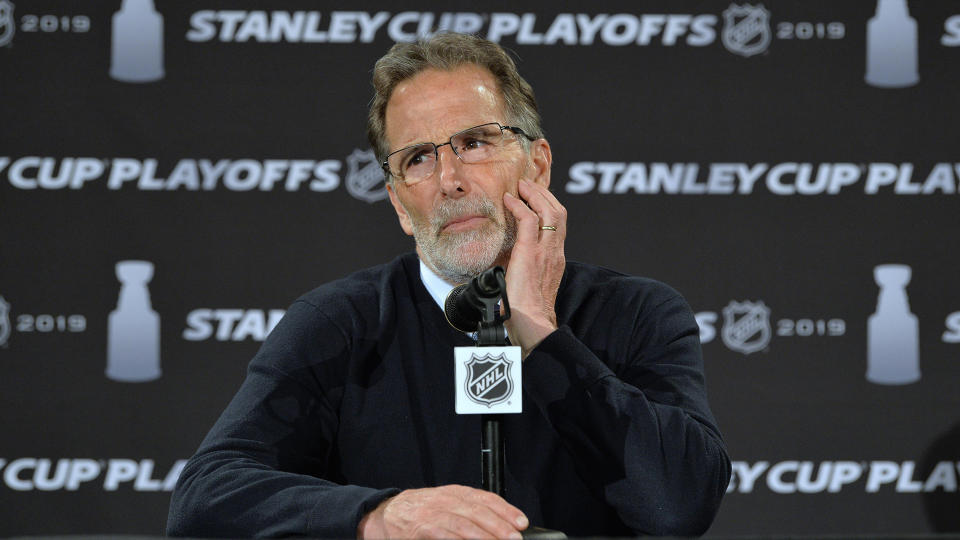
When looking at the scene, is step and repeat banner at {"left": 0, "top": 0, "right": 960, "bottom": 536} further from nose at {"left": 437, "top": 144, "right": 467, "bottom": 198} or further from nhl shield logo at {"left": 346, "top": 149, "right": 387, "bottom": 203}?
nose at {"left": 437, "top": 144, "right": 467, "bottom": 198}

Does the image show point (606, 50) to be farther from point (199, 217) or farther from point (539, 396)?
point (539, 396)

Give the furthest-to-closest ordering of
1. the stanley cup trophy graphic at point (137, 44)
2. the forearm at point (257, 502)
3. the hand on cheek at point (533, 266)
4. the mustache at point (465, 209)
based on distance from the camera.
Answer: the stanley cup trophy graphic at point (137, 44) → the mustache at point (465, 209) → the hand on cheek at point (533, 266) → the forearm at point (257, 502)

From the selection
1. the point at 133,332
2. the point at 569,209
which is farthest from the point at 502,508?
the point at 133,332

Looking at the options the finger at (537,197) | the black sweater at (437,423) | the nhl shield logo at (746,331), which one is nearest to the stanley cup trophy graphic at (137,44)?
the black sweater at (437,423)

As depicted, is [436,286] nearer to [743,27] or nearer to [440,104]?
[440,104]

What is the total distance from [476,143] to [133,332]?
5.55 ft

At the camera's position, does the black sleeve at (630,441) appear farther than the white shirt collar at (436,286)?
No

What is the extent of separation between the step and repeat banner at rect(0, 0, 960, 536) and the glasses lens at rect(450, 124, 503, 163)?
1.23 m

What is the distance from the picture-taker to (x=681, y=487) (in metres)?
1.70

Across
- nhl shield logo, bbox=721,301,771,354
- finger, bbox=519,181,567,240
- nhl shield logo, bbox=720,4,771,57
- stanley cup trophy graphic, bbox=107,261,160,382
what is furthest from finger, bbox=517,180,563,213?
stanley cup trophy graphic, bbox=107,261,160,382

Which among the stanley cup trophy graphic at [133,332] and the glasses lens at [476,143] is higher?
the glasses lens at [476,143]

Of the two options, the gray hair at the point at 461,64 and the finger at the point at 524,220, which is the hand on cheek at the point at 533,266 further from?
the gray hair at the point at 461,64

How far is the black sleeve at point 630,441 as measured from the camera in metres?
1.70

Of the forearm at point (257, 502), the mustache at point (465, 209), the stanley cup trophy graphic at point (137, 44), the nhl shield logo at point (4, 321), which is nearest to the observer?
the forearm at point (257, 502)
